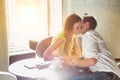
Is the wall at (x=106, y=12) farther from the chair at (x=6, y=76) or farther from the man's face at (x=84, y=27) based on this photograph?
the chair at (x=6, y=76)

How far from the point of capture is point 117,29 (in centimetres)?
246

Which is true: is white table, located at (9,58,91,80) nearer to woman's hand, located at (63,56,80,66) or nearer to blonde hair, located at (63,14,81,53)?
woman's hand, located at (63,56,80,66)

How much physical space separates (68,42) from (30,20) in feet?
1.69

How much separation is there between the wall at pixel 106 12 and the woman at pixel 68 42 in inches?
9.0

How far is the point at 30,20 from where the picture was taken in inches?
98.7

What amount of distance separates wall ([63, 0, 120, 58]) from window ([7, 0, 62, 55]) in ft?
0.43

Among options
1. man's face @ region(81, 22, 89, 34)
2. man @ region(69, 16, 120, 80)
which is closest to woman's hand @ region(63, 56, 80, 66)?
man @ region(69, 16, 120, 80)

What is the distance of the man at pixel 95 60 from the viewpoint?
1.96m

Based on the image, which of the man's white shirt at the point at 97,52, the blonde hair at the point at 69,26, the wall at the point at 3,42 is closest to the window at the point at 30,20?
the wall at the point at 3,42

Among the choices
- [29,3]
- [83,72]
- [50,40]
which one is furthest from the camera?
[29,3]

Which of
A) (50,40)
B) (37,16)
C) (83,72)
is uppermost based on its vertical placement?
(37,16)

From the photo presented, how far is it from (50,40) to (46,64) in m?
0.32

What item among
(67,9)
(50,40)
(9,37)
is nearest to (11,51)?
(9,37)

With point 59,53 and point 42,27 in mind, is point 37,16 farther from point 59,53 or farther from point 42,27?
point 59,53
